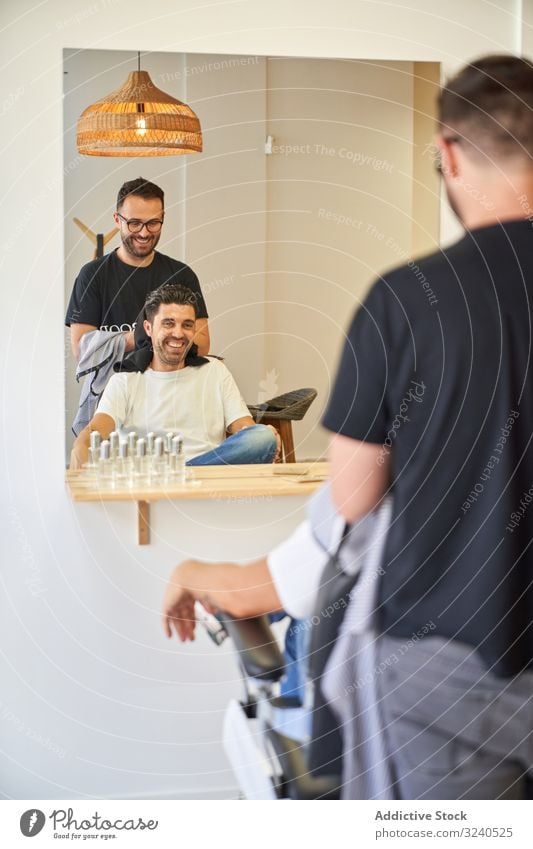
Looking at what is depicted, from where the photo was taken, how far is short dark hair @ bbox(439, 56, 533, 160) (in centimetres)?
151

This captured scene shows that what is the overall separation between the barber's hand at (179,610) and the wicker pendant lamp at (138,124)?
2.20ft

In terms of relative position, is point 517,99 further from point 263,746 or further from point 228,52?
point 263,746

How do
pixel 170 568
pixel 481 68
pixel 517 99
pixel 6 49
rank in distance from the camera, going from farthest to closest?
pixel 170 568, pixel 6 49, pixel 481 68, pixel 517 99

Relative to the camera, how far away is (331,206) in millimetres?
1901

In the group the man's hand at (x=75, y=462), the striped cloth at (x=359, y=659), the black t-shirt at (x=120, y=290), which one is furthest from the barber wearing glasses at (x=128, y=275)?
the striped cloth at (x=359, y=659)

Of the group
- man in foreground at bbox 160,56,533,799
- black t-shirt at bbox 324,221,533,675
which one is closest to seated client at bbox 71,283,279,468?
man in foreground at bbox 160,56,533,799

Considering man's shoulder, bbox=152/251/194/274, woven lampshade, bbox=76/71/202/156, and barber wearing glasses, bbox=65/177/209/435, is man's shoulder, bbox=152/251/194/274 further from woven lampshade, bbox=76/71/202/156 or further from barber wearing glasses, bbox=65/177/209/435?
woven lampshade, bbox=76/71/202/156

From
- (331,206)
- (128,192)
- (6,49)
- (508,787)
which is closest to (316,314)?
(331,206)

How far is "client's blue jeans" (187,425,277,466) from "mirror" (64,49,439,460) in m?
0.05

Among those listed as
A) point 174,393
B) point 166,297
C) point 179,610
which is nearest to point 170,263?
point 166,297

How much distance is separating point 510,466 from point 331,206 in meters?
0.58

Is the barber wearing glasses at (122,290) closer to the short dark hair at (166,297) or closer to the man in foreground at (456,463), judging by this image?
the short dark hair at (166,297)

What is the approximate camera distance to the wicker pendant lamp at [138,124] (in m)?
1.84

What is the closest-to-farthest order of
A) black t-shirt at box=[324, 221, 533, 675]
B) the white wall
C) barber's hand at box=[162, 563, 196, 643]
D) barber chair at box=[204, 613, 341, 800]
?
black t-shirt at box=[324, 221, 533, 675]
barber chair at box=[204, 613, 341, 800]
barber's hand at box=[162, 563, 196, 643]
the white wall
